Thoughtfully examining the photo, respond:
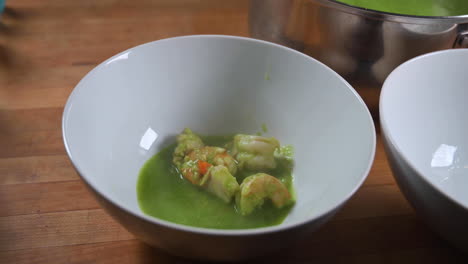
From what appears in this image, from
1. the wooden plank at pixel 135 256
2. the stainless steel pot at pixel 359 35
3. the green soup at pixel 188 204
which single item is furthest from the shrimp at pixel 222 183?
the stainless steel pot at pixel 359 35

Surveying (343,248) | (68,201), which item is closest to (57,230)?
(68,201)

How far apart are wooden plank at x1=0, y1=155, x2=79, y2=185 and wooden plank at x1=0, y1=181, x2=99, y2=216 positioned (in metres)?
0.01

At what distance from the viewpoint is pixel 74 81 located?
3.37 ft

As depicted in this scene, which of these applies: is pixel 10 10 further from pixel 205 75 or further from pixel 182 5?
pixel 205 75

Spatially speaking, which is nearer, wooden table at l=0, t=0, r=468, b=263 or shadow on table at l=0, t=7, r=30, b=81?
A: wooden table at l=0, t=0, r=468, b=263

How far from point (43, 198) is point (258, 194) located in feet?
1.24

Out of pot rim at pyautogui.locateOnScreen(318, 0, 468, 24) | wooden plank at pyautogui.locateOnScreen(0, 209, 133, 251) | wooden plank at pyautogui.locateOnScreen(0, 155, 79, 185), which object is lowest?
wooden plank at pyautogui.locateOnScreen(0, 209, 133, 251)

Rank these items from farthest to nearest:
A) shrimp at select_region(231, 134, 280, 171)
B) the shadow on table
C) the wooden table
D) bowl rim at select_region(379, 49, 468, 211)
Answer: the shadow on table
shrimp at select_region(231, 134, 280, 171)
the wooden table
bowl rim at select_region(379, 49, 468, 211)

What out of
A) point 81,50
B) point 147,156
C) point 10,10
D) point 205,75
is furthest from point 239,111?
point 10,10

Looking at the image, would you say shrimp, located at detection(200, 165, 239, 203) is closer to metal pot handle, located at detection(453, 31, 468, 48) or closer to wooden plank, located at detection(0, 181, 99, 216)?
wooden plank, located at detection(0, 181, 99, 216)

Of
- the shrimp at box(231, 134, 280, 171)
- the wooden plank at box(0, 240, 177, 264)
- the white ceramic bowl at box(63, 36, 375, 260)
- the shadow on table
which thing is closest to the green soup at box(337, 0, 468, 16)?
the white ceramic bowl at box(63, 36, 375, 260)

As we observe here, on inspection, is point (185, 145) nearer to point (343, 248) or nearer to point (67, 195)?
point (67, 195)

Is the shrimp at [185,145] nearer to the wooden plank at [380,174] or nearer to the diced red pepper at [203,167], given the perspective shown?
the diced red pepper at [203,167]

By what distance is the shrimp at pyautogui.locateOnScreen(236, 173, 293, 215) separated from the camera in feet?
2.24
